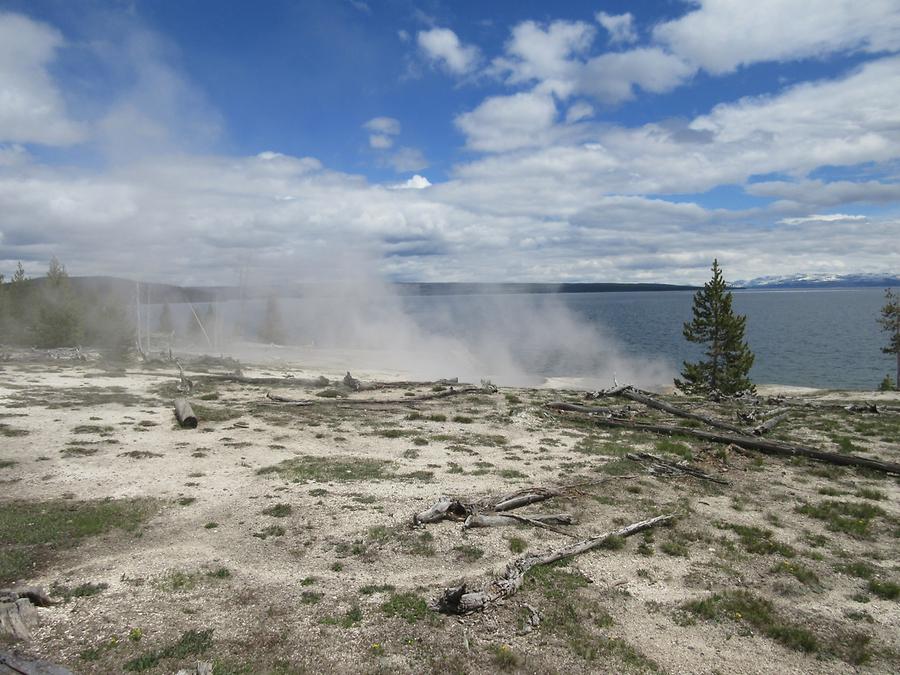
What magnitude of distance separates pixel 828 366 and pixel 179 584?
89931 millimetres

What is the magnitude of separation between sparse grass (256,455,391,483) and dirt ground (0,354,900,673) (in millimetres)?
129

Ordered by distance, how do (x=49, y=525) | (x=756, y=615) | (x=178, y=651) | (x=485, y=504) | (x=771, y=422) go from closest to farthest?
(x=178, y=651) → (x=756, y=615) → (x=49, y=525) → (x=485, y=504) → (x=771, y=422)

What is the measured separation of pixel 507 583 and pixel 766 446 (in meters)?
16.4

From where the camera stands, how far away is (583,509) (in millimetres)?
15266

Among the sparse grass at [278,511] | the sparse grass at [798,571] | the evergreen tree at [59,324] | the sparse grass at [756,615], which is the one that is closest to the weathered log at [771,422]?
the sparse grass at [798,571]

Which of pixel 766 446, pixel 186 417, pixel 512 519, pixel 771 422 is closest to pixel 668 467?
pixel 766 446

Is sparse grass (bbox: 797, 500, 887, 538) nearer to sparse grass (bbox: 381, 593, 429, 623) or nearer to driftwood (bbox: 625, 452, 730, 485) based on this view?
driftwood (bbox: 625, 452, 730, 485)

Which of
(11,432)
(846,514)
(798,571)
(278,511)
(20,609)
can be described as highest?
(11,432)

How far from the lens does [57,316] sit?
189 feet

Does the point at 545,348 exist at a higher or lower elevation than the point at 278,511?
lower

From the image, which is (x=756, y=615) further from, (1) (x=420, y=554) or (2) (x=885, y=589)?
(1) (x=420, y=554)

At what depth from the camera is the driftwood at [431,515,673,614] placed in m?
10.1

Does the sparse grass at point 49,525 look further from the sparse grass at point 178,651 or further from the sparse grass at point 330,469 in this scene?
the sparse grass at point 178,651

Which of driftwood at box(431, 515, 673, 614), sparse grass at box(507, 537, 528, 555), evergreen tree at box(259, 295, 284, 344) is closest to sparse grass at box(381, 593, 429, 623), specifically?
driftwood at box(431, 515, 673, 614)
